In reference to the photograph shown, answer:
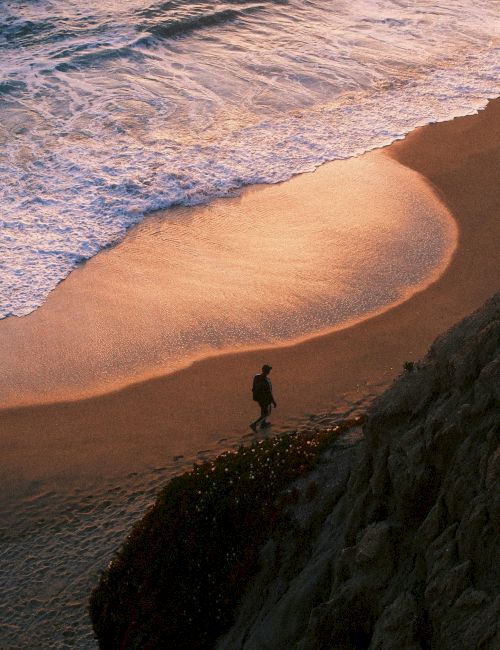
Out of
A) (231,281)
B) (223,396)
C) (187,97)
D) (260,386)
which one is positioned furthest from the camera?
(187,97)

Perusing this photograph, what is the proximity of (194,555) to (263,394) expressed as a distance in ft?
13.7

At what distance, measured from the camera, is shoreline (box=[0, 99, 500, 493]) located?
15.0m

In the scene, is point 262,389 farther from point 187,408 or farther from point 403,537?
point 403,537

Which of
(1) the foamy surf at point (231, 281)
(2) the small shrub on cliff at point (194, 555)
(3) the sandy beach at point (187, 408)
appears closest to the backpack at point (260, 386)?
(3) the sandy beach at point (187, 408)

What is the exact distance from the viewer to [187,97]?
3114 centimetres

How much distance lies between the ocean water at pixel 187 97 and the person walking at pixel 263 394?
23.5 ft

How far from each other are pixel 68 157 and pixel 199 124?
4.84 m

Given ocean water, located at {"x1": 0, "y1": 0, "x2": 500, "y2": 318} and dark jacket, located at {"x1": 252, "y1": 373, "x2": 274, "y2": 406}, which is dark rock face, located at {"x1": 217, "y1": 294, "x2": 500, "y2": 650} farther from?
ocean water, located at {"x1": 0, "y1": 0, "x2": 500, "y2": 318}

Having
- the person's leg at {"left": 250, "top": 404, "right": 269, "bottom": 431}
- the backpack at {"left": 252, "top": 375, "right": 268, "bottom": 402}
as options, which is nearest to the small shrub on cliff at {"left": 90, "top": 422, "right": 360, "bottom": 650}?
the backpack at {"left": 252, "top": 375, "right": 268, "bottom": 402}

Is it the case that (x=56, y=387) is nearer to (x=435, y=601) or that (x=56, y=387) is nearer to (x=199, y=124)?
(x=435, y=601)

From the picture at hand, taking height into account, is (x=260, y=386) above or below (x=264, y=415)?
above

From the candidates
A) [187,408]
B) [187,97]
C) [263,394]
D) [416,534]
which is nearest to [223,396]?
[187,408]

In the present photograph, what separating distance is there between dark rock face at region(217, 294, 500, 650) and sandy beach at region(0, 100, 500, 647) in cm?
445

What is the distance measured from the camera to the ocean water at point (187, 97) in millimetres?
24062
